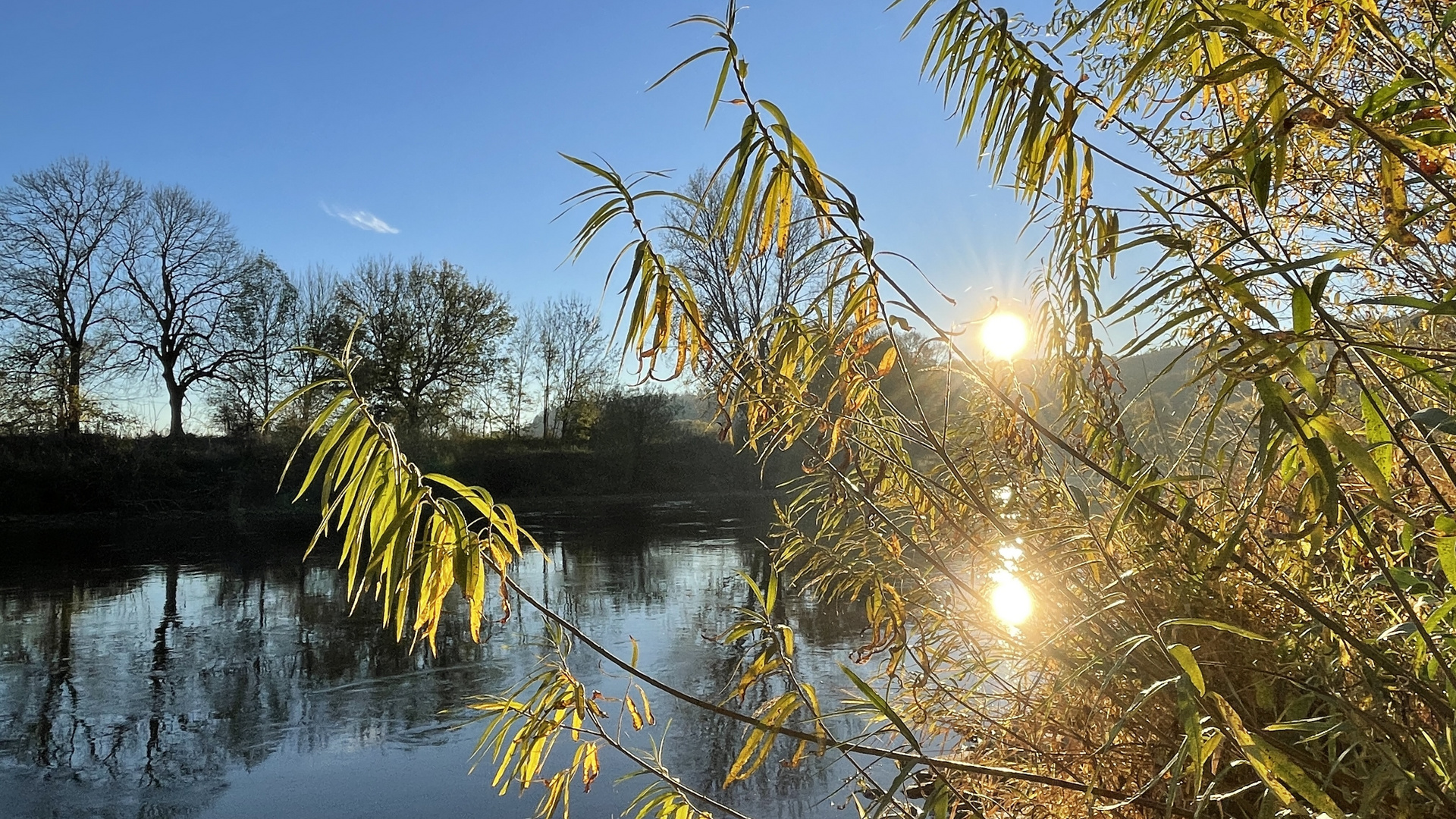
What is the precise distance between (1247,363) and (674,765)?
4.27 m

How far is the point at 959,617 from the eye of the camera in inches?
76.0

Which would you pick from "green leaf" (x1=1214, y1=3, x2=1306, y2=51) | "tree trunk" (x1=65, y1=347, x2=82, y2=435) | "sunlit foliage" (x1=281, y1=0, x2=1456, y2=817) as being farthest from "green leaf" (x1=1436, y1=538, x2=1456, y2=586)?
"tree trunk" (x1=65, y1=347, x2=82, y2=435)

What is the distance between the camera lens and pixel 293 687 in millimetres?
6230

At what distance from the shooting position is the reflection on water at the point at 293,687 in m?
4.39

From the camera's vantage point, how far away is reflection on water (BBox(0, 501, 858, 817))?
4.39m

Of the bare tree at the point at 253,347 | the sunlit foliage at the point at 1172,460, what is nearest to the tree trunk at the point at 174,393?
the bare tree at the point at 253,347

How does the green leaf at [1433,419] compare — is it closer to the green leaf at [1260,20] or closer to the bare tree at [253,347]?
the green leaf at [1260,20]

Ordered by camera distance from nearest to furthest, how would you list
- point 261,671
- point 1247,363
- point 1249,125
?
1. point 1247,363
2. point 1249,125
3. point 261,671

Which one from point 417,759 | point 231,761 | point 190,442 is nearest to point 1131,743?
point 417,759

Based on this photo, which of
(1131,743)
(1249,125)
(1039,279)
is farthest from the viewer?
(1039,279)

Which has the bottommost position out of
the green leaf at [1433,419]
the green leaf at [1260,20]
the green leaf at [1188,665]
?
the green leaf at [1188,665]

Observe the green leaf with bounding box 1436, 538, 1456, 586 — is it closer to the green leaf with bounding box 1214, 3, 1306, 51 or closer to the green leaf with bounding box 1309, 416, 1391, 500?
the green leaf with bounding box 1309, 416, 1391, 500

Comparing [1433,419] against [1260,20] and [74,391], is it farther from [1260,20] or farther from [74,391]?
[74,391]

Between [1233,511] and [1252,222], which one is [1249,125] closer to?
[1233,511]
